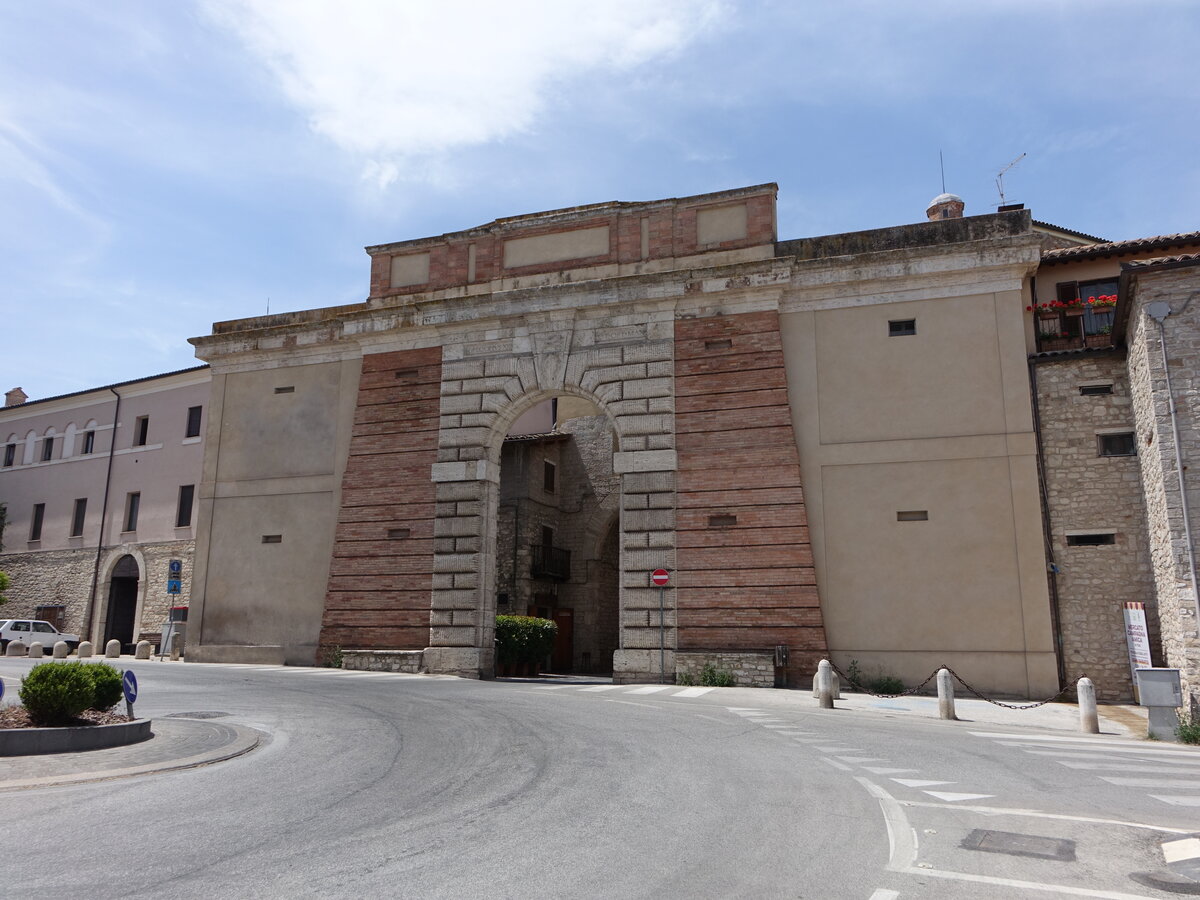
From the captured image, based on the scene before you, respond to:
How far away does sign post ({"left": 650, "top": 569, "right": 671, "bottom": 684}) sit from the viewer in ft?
61.2

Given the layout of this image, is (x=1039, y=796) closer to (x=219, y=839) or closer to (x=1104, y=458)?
(x=219, y=839)

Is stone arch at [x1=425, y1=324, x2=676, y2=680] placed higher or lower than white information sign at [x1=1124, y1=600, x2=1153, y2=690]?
higher

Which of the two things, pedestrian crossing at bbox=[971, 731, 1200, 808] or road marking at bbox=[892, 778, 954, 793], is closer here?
road marking at bbox=[892, 778, 954, 793]

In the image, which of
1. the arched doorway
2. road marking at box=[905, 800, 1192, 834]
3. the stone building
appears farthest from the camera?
the arched doorway

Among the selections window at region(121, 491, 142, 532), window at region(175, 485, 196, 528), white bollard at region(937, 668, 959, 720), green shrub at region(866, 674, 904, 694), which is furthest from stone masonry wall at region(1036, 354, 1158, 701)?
window at region(121, 491, 142, 532)

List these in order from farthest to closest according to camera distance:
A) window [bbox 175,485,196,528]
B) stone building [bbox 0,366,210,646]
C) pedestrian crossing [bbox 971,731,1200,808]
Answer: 1. stone building [bbox 0,366,210,646]
2. window [bbox 175,485,196,528]
3. pedestrian crossing [bbox 971,731,1200,808]

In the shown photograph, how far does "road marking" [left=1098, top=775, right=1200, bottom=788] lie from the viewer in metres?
7.93

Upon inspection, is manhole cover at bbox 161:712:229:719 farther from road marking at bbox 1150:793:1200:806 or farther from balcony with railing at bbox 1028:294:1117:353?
balcony with railing at bbox 1028:294:1117:353

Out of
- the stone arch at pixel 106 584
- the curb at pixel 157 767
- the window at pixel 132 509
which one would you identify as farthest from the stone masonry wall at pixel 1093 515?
the window at pixel 132 509

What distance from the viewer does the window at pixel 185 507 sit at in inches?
1161

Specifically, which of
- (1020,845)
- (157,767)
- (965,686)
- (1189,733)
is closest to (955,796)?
(1020,845)

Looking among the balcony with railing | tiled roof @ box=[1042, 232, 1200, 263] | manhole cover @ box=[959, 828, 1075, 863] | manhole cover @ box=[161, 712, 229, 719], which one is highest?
tiled roof @ box=[1042, 232, 1200, 263]

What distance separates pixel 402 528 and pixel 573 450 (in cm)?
1027

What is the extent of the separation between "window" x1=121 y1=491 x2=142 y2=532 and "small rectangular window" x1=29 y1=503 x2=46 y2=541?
4.87m
